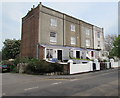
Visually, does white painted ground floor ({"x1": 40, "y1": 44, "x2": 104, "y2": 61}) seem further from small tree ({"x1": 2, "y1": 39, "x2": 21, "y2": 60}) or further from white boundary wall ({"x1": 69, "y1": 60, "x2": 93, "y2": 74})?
small tree ({"x1": 2, "y1": 39, "x2": 21, "y2": 60})

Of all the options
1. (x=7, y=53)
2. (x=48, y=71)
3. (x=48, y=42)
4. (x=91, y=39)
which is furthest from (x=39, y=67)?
(x=7, y=53)

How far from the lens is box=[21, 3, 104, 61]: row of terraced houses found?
22250 mm

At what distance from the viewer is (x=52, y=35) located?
24.3m

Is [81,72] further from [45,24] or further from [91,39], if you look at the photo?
[91,39]

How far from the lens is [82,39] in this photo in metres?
31.0

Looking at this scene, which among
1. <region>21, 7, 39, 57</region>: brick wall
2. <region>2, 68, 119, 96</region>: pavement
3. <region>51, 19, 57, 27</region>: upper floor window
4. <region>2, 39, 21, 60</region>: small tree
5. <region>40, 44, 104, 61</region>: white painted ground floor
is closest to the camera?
<region>2, 68, 119, 96</region>: pavement

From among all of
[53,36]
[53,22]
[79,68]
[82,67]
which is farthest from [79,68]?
[53,22]

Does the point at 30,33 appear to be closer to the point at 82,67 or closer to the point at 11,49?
the point at 82,67

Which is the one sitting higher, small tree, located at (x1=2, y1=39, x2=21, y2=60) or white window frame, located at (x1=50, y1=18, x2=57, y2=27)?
white window frame, located at (x1=50, y1=18, x2=57, y2=27)

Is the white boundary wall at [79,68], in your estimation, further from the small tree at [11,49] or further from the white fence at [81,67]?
the small tree at [11,49]

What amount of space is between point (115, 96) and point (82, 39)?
25.8m

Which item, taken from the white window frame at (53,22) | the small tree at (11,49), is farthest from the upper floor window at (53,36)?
the small tree at (11,49)

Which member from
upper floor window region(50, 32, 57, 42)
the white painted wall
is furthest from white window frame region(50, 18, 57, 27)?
the white painted wall

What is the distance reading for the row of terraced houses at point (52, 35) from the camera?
2225cm
